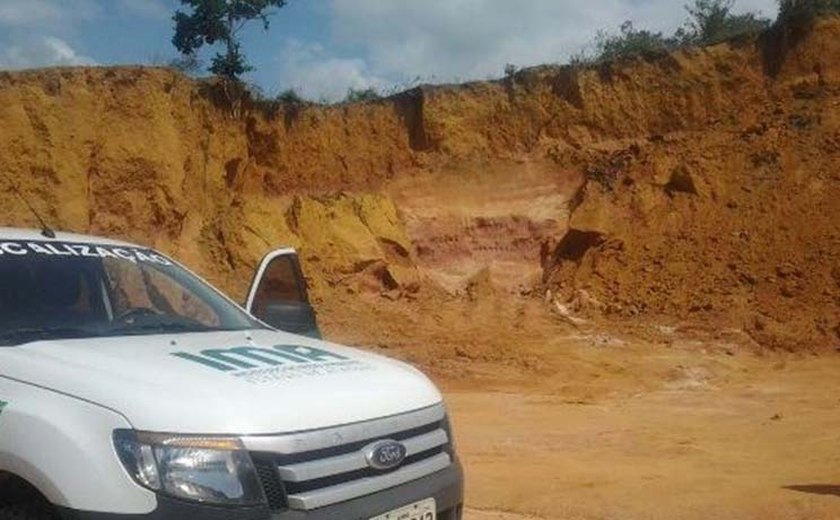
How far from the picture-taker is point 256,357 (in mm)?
3932

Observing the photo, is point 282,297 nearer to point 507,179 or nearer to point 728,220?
point 728,220

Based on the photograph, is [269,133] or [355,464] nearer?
[355,464]

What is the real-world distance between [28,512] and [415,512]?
1372 millimetres

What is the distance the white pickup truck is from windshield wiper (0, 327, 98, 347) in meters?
0.01

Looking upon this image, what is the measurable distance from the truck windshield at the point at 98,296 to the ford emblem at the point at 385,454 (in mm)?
1319

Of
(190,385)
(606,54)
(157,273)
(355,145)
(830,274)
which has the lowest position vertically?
(830,274)

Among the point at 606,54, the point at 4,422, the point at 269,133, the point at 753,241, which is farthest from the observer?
the point at 606,54

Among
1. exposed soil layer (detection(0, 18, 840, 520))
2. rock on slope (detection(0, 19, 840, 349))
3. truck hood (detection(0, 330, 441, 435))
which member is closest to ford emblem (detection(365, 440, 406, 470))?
truck hood (detection(0, 330, 441, 435))

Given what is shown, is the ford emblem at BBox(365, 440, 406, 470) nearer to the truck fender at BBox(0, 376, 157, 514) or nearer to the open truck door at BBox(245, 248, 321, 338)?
the truck fender at BBox(0, 376, 157, 514)

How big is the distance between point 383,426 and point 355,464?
8.7 inches

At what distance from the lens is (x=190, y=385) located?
3430mm

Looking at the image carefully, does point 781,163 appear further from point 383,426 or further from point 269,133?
point 383,426

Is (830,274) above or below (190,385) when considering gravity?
below

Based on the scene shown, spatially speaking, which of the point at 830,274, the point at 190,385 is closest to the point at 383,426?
the point at 190,385
